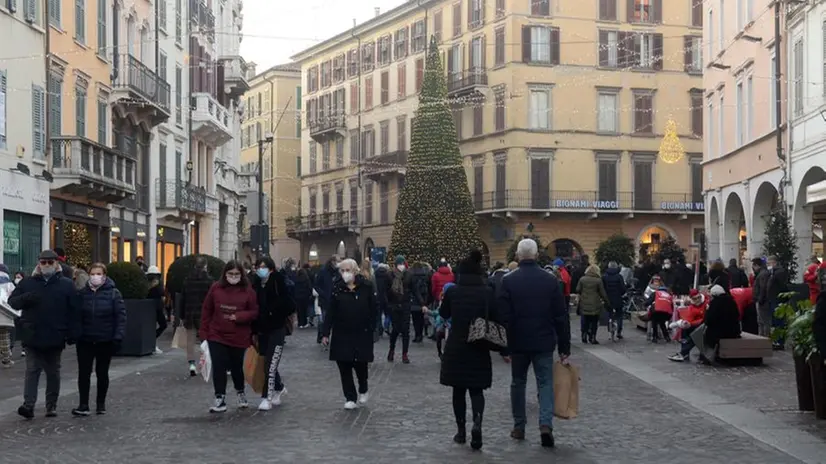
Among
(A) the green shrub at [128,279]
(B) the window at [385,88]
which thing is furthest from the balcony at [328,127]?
(A) the green shrub at [128,279]

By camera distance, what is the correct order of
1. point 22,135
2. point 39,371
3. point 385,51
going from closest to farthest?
point 39,371 → point 22,135 → point 385,51

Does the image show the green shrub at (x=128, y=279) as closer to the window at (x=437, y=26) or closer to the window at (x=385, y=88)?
the window at (x=437, y=26)

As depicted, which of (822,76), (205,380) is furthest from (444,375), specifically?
(822,76)

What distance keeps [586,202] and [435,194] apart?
8.63 m

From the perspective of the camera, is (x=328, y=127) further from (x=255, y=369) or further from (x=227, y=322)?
(x=227, y=322)

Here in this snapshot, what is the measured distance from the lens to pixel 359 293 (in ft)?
49.2

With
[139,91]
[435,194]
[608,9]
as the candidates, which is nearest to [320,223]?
[435,194]

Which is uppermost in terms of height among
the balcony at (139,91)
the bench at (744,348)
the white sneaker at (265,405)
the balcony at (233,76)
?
the balcony at (233,76)

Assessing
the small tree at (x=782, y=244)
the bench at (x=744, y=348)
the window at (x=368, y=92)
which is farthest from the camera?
the window at (x=368, y=92)

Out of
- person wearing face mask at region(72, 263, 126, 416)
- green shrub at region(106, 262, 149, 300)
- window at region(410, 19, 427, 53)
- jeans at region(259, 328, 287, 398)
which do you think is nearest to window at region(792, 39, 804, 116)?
green shrub at region(106, 262, 149, 300)

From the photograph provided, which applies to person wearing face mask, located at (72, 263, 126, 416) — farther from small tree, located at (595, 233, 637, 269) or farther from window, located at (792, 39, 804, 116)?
small tree, located at (595, 233, 637, 269)

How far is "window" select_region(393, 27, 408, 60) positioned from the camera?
7338 cm

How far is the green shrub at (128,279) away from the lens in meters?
23.6

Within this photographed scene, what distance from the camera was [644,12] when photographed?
66312 millimetres
